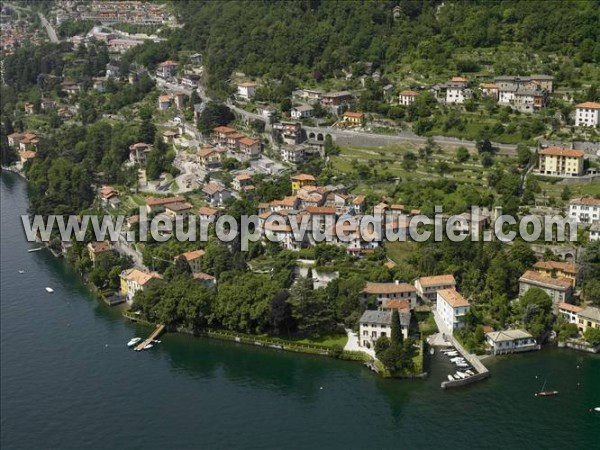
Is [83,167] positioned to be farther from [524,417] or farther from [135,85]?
[524,417]

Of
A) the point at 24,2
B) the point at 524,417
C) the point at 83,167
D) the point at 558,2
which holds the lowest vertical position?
the point at 524,417

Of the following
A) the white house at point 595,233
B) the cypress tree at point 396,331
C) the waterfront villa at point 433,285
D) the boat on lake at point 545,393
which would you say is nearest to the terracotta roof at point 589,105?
the white house at point 595,233

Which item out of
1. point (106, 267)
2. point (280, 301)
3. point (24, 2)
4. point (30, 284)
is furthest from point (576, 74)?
point (24, 2)

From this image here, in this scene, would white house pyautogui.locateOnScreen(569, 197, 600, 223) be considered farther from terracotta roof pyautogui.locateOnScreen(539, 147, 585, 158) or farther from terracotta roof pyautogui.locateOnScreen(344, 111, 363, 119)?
terracotta roof pyautogui.locateOnScreen(344, 111, 363, 119)

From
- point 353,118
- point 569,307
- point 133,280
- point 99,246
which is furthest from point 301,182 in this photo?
point 569,307

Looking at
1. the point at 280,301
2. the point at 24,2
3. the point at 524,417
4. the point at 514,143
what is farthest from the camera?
the point at 24,2

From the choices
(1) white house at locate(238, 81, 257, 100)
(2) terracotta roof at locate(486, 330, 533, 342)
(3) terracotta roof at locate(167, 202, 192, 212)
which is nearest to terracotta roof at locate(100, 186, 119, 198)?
(3) terracotta roof at locate(167, 202, 192, 212)

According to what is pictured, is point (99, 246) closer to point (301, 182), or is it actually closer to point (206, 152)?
point (301, 182)
